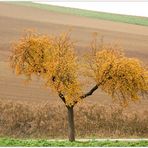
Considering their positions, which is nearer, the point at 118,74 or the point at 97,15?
the point at 118,74

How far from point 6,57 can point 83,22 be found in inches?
776

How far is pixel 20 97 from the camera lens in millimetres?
40219

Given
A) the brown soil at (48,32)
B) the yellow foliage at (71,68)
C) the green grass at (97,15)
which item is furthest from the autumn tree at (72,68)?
the green grass at (97,15)

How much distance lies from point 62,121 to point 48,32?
75.0 ft

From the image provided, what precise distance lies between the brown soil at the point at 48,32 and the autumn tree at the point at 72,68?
9.61 m

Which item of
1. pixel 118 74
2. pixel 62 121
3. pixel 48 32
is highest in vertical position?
pixel 118 74

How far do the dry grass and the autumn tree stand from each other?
13.6 feet

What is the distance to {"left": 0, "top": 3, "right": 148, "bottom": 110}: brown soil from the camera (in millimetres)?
41594

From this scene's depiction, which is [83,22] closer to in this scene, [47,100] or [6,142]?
[47,100]

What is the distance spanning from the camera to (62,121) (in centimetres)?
3591

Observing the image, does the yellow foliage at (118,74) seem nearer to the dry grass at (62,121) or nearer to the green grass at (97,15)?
the dry grass at (62,121)

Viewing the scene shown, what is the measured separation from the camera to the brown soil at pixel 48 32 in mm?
41594

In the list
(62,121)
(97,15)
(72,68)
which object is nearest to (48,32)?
(97,15)

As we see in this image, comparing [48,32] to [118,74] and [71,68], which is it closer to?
[71,68]
